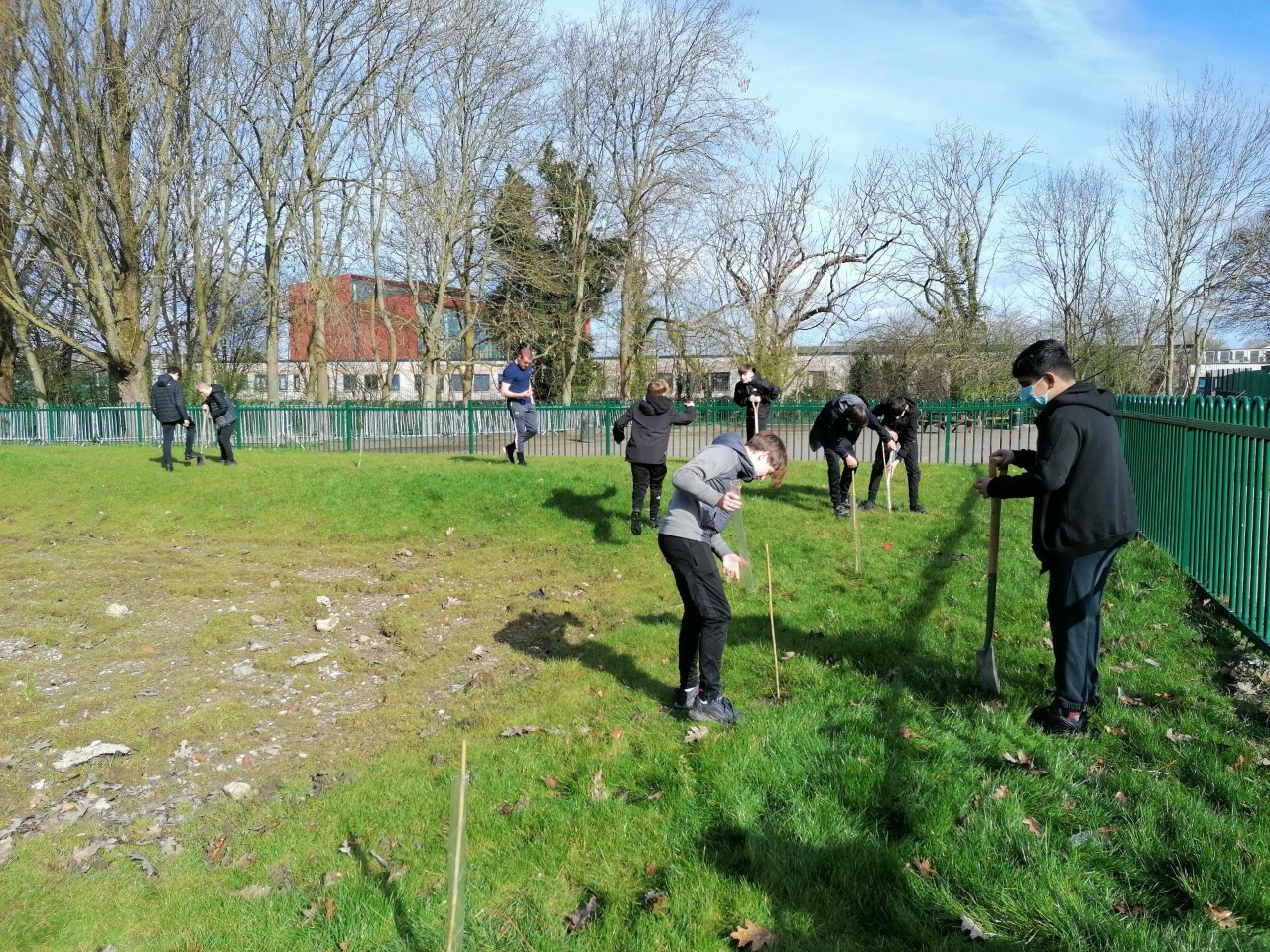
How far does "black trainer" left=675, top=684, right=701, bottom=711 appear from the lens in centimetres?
527

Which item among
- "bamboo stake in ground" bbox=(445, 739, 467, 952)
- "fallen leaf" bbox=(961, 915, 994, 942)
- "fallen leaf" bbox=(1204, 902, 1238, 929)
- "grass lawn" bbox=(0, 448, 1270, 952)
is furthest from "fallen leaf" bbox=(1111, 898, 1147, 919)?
"bamboo stake in ground" bbox=(445, 739, 467, 952)

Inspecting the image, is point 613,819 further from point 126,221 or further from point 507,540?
point 126,221

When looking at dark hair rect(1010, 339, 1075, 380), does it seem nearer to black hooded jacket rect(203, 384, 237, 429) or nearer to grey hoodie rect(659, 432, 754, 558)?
grey hoodie rect(659, 432, 754, 558)

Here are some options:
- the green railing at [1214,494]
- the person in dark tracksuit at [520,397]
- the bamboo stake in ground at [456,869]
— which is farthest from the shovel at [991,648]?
the person in dark tracksuit at [520,397]

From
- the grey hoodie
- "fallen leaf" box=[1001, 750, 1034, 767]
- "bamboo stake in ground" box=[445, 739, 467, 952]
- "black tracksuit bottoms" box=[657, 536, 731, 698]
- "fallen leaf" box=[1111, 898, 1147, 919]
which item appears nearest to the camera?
"bamboo stake in ground" box=[445, 739, 467, 952]

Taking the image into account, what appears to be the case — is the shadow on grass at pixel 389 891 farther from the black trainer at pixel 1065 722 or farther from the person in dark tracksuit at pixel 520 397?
the person in dark tracksuit at pixel 520 397

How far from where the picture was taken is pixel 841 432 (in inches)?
420

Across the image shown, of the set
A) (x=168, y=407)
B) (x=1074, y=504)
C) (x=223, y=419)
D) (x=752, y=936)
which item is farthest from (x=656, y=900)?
(x=168, y=407)

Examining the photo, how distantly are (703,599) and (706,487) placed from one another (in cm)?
69

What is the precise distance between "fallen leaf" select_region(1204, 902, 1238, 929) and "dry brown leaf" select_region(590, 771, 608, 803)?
2443 mm

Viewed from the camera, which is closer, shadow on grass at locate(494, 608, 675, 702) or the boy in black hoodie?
the boy in black hoodie

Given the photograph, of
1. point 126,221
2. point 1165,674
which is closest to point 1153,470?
point 1165,674

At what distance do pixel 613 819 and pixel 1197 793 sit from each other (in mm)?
2544

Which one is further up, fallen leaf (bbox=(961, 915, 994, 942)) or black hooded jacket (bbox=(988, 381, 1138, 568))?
black hooded jacket (bbox=(988, 381, 1138, 568))
